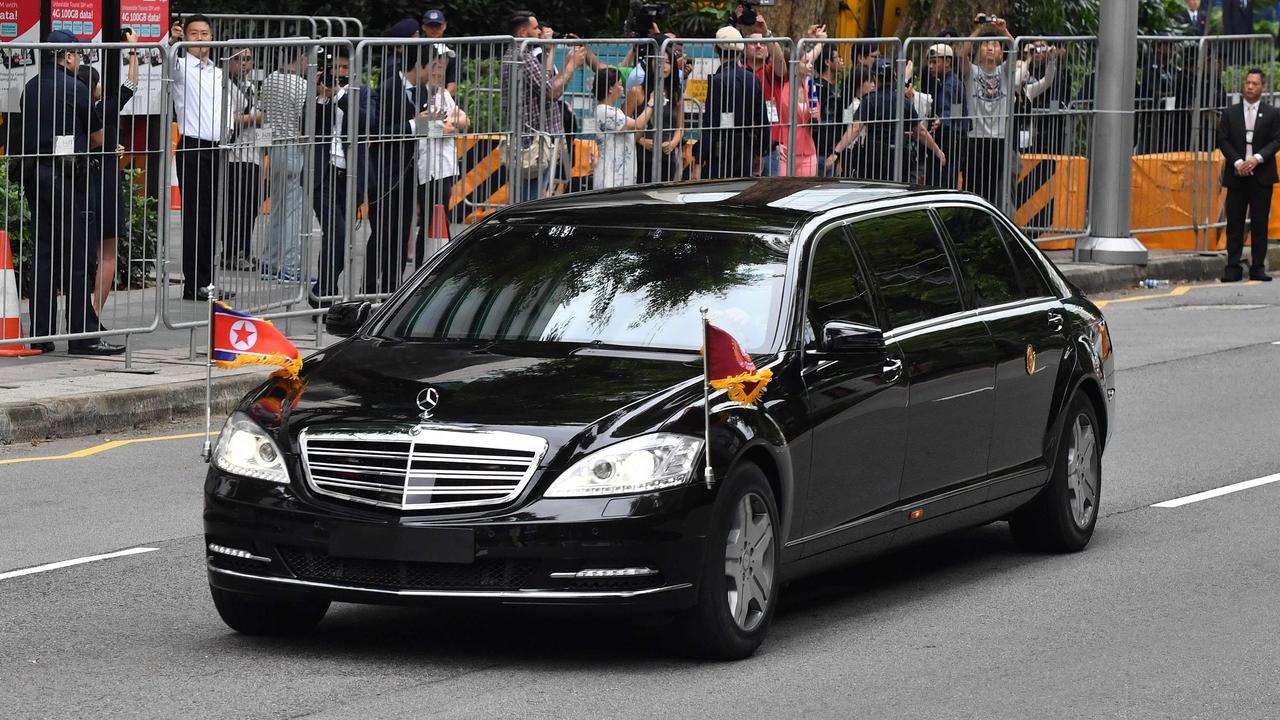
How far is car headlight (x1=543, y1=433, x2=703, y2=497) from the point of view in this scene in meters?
6.59

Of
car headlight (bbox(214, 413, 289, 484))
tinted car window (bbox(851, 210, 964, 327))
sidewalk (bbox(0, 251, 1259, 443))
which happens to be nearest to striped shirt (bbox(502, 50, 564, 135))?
sidewalk (bbox(0, 251, 1259, 443))

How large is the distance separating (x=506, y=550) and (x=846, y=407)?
1543 mm

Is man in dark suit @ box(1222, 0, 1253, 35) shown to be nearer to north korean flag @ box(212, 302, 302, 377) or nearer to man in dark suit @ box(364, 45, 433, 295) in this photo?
man in dark suit @ box(364, 45, 433, 295)

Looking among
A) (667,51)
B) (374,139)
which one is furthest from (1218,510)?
(667,51)

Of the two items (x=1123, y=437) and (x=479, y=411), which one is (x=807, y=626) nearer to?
(x=479, y=411)

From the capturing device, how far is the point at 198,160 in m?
13.7

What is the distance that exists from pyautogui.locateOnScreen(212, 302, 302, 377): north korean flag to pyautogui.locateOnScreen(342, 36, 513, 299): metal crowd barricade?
6.60m

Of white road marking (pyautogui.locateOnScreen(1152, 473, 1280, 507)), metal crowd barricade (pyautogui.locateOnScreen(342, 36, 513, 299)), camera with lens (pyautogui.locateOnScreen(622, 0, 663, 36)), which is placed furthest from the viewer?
camera with lens (pyautogui.locateOnScreen(622, 0, 663, 36))

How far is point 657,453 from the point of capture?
6.68 metres

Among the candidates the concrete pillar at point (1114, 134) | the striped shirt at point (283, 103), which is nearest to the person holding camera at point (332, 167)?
the striped shirt at point (283, 103)

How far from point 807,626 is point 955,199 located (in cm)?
211

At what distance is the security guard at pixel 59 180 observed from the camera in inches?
508

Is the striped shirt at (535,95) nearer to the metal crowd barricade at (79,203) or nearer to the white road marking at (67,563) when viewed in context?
the metal crowd barricade at (79,203)

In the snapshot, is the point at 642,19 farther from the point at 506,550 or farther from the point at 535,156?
the point at 506,550
